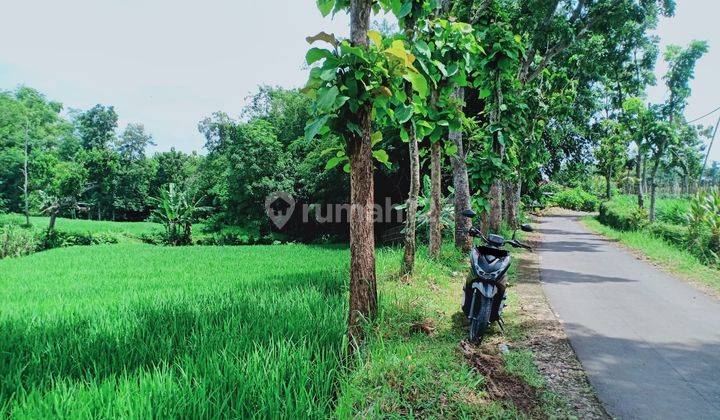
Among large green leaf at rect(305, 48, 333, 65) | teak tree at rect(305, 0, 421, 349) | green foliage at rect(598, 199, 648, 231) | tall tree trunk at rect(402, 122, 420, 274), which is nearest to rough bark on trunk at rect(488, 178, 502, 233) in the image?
tall tree trunk at rect(402, 122, 420, 274)

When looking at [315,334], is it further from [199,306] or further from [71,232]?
[71,232]

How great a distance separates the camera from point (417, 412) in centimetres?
293

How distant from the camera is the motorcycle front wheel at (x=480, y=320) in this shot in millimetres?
4355

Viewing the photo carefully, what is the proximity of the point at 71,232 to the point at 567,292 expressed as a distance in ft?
84.4

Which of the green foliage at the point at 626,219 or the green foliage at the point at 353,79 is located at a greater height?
the green foliage at the point at 353,79

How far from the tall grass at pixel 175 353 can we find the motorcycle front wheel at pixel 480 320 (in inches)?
54.4

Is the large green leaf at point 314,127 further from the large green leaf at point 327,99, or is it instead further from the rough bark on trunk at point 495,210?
the rough bark on trunk at point 495,210

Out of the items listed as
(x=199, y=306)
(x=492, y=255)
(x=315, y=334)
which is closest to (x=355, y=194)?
(x=315, y=334)

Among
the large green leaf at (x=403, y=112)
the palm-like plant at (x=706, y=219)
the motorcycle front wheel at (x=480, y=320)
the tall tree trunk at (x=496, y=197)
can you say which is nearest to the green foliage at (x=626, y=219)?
the palm-like plant at (x=706, y=219)

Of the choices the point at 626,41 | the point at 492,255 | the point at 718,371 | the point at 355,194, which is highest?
the point at 626,41

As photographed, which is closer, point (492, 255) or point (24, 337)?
point (24, 337)

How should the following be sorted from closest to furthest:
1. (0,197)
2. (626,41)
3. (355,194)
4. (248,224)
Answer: (355,194) < (626,41) < (248,224) < (0,197)

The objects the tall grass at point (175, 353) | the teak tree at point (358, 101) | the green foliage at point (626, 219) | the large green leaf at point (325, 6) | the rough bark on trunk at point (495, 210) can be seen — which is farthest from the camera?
the green foliage at point (626, 219)

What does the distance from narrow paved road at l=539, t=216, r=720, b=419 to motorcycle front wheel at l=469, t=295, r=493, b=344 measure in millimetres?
969
